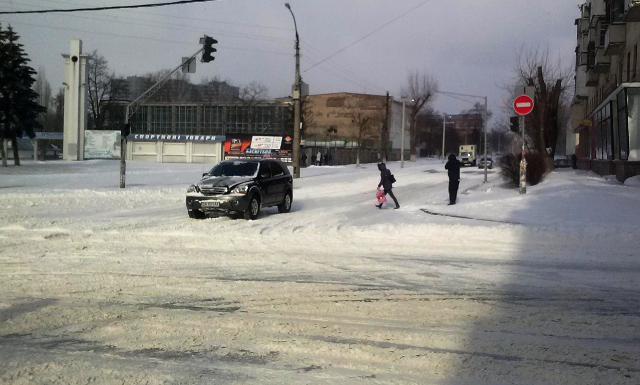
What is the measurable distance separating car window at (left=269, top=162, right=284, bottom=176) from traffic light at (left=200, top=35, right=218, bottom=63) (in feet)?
22.6

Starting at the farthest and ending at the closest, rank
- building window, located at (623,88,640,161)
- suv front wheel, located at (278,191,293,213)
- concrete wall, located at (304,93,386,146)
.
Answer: concrete wall, located at (304,93,386,146), building window, located at (623,88,640,161), suv front wheel, located at (278,191,293,213)

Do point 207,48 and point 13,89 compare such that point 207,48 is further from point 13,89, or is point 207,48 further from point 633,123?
point 13,89

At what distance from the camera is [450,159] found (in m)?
18.2

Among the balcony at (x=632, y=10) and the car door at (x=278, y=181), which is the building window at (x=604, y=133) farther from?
the car door at (x=278, y=181)

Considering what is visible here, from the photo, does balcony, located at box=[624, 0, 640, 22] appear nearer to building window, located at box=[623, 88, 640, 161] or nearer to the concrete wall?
building window, located at box=[623, 88, 640, 161]

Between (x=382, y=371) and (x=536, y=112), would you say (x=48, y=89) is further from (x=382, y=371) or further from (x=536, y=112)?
(x=382, y=371)

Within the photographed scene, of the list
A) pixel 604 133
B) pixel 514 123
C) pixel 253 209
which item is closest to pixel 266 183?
pixel 253 209

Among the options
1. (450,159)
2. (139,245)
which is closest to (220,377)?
(139,245)

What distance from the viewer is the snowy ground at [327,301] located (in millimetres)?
4594

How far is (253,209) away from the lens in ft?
51.7

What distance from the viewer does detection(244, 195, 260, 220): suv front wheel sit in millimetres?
15508

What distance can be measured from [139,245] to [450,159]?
10.5 meters

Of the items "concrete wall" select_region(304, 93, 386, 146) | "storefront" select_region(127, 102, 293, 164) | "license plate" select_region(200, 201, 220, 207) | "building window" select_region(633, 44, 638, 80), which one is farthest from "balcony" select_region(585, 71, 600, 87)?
"concrete wall" select_region(304, 93, 386, 146)

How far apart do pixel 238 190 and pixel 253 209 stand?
29.6 inches
